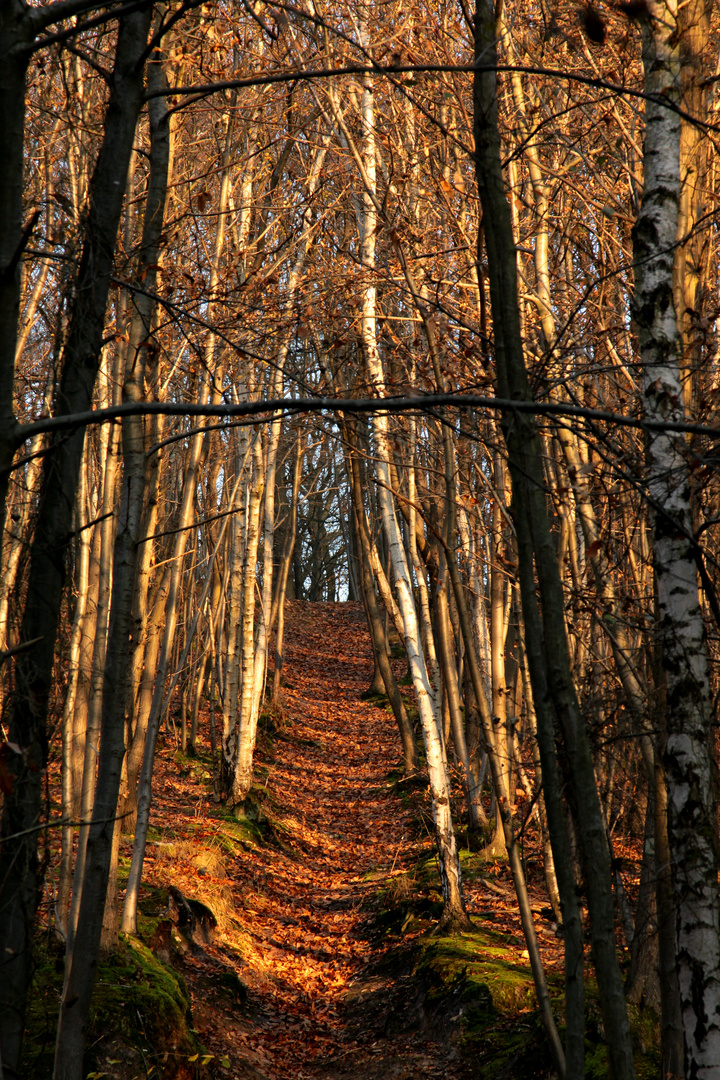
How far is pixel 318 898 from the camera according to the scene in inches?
376

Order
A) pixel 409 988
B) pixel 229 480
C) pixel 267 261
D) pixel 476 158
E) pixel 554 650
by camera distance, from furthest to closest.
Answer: pixel 229 480
pixel 267 261
pixel 409 988
pixel 476 158
pixel 554 650

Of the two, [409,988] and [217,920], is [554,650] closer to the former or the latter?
[409,988]

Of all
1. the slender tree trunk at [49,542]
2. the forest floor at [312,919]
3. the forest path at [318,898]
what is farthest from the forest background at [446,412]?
the forest path at [318,898]

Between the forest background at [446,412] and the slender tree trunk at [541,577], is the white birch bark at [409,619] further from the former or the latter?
the slender tree trunk at [541,577]

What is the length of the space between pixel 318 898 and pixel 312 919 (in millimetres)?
692

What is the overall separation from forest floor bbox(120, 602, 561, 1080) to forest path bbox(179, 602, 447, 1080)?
0.02m

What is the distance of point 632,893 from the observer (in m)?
7.64

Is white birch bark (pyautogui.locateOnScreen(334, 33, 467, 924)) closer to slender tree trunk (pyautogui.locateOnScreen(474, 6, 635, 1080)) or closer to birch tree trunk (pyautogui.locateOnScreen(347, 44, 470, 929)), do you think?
birch tree trunk (pyautogui.locateOnScreen(347, 44, 470, 929))

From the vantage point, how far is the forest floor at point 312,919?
240 inches

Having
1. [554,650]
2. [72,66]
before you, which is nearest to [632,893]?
[554,650]

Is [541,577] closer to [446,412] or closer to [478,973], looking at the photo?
[446,412]

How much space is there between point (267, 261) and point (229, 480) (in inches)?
155

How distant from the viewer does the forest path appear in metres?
6.03

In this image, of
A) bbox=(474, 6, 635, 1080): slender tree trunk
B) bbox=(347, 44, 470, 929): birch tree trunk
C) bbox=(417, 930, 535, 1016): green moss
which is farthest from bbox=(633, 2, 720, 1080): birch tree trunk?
bbox=(347, 44, 470, 929): birch tree trunk
